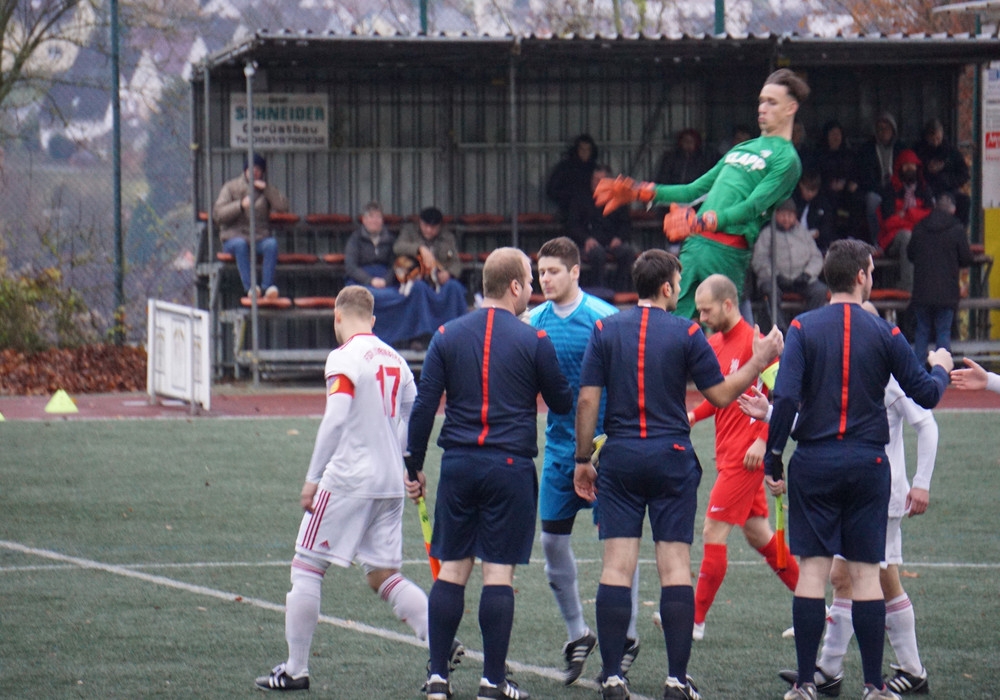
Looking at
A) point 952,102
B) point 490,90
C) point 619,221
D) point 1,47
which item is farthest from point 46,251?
point 952,102

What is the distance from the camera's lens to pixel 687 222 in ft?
21.2

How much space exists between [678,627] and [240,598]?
2.73m

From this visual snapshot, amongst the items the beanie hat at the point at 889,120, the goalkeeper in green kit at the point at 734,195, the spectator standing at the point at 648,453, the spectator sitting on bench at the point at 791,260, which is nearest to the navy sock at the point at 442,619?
the spectator standing at the point at 648,453

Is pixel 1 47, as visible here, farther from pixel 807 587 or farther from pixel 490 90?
pixel 807 587

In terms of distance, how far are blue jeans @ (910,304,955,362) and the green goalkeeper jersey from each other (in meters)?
9.88

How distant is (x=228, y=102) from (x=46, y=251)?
3.12m

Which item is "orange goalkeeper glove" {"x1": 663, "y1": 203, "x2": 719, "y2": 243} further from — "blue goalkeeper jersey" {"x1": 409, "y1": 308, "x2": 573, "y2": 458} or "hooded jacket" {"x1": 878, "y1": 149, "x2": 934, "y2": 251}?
"hooded jacket" {"x1": 878, "y1": 149, "x2": 934, "y2": 251}

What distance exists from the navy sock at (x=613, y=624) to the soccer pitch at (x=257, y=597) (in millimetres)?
350

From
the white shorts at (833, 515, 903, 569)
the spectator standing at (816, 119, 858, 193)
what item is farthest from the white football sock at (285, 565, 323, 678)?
the spectator standing at (816, 119, 858, 193)

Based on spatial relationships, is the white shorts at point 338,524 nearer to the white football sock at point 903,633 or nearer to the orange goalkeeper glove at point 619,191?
the orange goalkeeper glove at point 619,191

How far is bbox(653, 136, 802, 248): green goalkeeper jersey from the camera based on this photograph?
653cm

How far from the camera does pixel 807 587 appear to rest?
514cm

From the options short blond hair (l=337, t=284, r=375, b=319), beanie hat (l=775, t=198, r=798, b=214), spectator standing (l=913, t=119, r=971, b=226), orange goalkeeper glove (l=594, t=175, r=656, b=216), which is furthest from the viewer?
spectator standing (l=913, t=119, r=971, b=226)

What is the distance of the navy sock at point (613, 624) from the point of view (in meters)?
5.17
